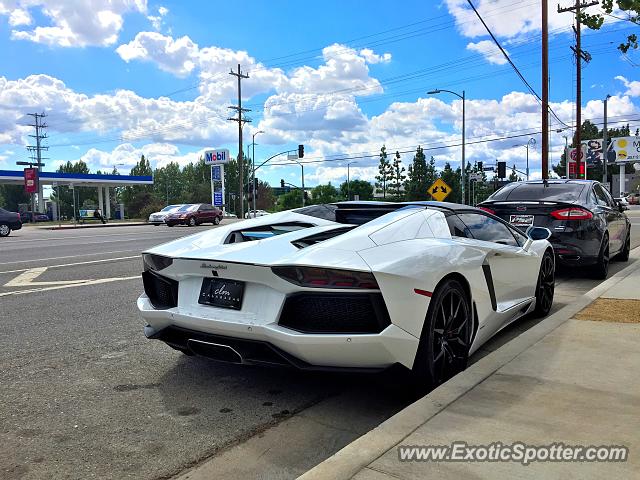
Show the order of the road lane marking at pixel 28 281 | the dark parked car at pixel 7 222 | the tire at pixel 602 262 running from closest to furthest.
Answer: the tire at pixel 602 262 < the road lane marking at pixel 28 281 < the dark parked car at pixel 7 222

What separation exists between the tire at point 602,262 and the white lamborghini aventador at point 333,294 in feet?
15.5

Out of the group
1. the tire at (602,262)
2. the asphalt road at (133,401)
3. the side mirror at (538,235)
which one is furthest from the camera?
the tire at (602,262)

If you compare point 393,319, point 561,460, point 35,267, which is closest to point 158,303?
point 393,319

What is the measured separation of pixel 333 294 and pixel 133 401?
63.7 inches

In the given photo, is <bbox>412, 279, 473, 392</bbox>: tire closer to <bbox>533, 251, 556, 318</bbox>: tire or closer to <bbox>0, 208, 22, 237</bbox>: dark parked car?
<bbox>533, 251, 556, 318</bbox>: tire

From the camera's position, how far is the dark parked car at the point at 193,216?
1382 inches

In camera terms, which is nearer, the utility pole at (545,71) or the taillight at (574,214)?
the taillight at (574,214)

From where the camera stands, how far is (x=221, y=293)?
11.4ft

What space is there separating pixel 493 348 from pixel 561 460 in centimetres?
229

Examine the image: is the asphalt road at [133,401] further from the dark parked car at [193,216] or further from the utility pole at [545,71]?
the dark parked car at [193,216]

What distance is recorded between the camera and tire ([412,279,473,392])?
343 cm

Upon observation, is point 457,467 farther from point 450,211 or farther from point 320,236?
point 450,211

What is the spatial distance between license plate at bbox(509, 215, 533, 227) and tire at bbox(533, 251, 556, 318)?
206 centimetres

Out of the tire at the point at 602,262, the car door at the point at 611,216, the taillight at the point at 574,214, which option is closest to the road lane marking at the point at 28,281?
the taillight at the point at 574,214
